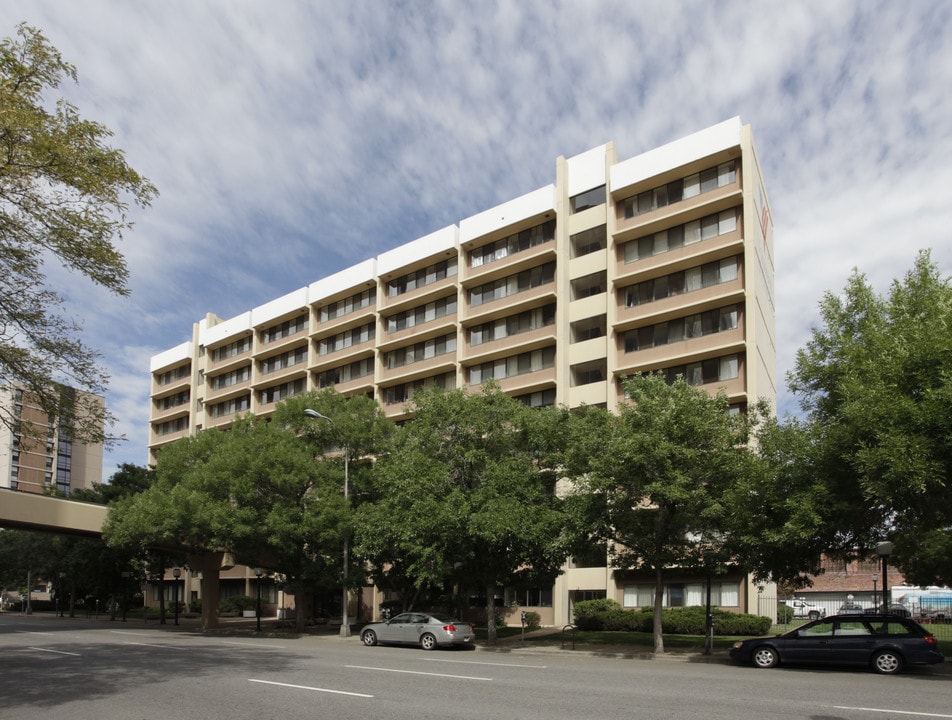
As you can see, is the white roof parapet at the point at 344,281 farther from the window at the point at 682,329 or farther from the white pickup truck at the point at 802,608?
the white pickup truck at the point at 802,608

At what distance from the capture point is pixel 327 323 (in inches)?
2461

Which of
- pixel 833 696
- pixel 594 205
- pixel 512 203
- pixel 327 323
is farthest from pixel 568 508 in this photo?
pixel 327 323

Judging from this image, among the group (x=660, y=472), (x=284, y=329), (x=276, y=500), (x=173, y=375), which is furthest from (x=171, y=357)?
(x=660, y=472)

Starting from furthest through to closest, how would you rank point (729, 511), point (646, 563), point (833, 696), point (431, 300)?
1. point (431, 300)
2. point (646, 563)
3. point (729, 511)
4. point (833, 696)

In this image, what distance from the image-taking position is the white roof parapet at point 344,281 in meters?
59.2

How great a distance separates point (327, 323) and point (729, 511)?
44.7 meters

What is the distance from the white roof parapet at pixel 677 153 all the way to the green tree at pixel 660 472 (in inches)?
776

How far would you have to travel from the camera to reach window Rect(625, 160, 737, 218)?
41031mm

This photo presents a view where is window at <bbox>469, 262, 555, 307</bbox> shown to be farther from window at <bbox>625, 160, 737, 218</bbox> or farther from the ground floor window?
the ground floor window

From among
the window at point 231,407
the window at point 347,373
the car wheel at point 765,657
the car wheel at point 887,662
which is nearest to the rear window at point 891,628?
the car wheel at point 887,662

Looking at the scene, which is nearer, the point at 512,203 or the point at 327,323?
the point at 512,203

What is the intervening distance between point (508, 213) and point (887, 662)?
1440 inches

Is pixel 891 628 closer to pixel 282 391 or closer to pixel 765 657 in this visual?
pixel 765 657

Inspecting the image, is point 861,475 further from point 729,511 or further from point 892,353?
point 729,511
